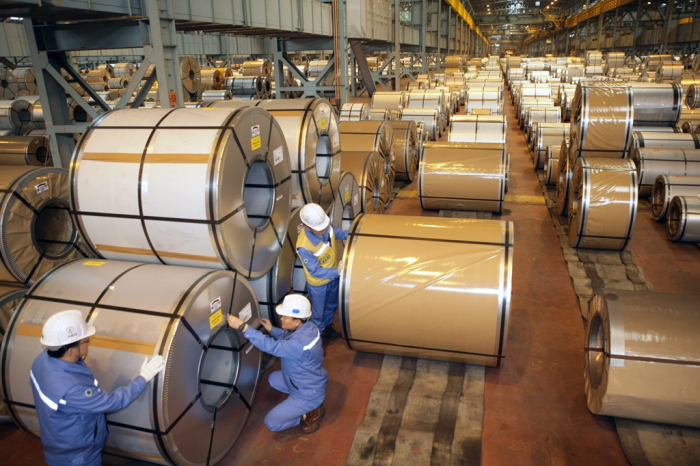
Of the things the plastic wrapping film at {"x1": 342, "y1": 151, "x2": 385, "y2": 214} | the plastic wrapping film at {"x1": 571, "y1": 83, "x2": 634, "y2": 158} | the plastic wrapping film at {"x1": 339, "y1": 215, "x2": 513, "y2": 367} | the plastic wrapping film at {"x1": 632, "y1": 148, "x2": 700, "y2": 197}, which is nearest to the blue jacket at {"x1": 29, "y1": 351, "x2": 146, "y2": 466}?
the plastic wrapping film at {"x1": 339, "y1": 215, "x2": 513, "y2": 367}

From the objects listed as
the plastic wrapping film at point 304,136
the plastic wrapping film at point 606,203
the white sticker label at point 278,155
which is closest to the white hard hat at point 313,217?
the white sticker label at point 278,155

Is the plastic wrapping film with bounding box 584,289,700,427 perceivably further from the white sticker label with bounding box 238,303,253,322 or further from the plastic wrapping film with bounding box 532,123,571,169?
the plastic wrapping film with bounding box 532,123,571,169

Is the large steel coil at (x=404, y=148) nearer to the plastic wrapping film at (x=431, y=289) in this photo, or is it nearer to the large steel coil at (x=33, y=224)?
the plastic wrapping film at (x=431, y=289)

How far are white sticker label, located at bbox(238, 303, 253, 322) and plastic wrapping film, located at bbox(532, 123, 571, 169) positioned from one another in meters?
10.4

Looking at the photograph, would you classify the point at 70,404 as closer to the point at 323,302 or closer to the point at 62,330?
the point at 62,330

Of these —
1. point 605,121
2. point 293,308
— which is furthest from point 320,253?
point 605,121

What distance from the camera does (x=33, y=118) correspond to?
43.5 ft

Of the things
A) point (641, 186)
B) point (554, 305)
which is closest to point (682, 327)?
point (554, 305)

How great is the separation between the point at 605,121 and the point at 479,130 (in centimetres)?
429

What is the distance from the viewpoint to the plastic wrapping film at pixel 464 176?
8891 mm

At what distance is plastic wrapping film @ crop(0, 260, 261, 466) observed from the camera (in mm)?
3172

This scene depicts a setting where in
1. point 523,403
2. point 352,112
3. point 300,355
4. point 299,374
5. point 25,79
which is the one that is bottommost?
point 523,403

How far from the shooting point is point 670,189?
8398mm

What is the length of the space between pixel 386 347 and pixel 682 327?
252 cm
